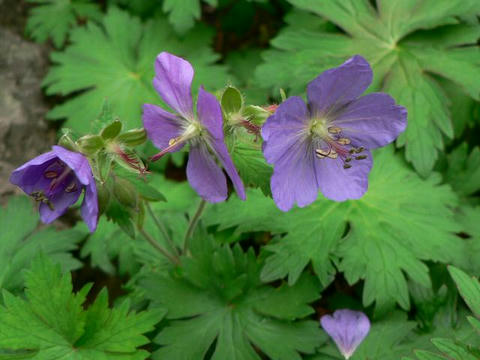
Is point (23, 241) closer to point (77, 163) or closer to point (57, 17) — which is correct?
point (77, 163)

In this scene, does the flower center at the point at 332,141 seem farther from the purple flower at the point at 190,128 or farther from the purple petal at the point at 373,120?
the purple flower at the point at 190,128

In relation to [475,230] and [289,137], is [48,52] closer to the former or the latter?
[289,137]

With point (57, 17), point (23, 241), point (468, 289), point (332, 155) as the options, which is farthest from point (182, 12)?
point (468, 289)

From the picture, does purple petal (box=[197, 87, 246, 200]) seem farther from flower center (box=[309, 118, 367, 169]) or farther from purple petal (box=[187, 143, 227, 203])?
flower center (box=[309, 118, 367, 169])

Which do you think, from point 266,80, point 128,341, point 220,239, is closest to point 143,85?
point 266,80

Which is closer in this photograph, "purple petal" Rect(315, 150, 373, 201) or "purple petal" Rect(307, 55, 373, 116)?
"purple petal" Rect(307, 55, 373, 116)

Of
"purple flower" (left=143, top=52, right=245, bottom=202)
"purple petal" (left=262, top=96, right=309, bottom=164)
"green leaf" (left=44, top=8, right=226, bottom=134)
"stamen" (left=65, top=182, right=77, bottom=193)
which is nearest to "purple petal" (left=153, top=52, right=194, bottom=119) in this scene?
"purple flower" (left=143, top=52, right=245, bottom=202)
